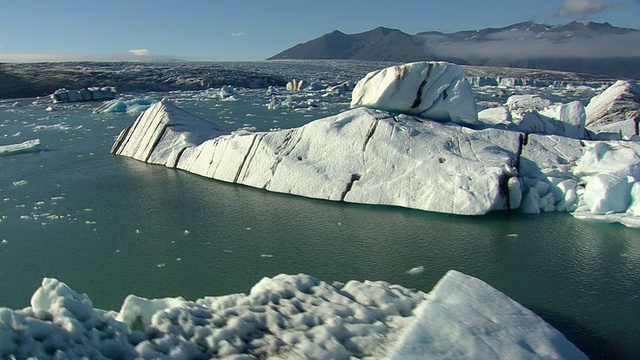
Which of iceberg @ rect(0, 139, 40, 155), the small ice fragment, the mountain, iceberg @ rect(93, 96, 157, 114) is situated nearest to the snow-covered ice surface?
the small ice fragment

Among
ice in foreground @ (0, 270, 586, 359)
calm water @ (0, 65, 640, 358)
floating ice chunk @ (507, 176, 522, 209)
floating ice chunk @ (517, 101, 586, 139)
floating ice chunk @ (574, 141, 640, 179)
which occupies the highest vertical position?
floating ice chunk @ (517, 101, 586, 139)

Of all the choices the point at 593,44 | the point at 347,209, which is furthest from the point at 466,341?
the point at 593,44

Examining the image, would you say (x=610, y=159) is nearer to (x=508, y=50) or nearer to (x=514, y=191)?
(x=514, y=191)

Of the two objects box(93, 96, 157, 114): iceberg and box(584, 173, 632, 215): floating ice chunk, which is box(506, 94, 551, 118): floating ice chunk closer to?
box(584, 173, 632, 215): floating ice chunk

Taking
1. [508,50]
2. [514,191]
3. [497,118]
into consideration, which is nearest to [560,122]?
[497,118]

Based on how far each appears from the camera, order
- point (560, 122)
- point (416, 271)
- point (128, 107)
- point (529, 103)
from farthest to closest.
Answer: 1. point (128, 107)
2. point (529, 103)
3. point (560, 122)
4. point (416, 271)

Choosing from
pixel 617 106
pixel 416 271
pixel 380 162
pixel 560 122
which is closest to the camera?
pixel 416 271

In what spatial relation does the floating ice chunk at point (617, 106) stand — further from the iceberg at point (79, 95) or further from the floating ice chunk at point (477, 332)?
the iceberg at point (79, 95)
